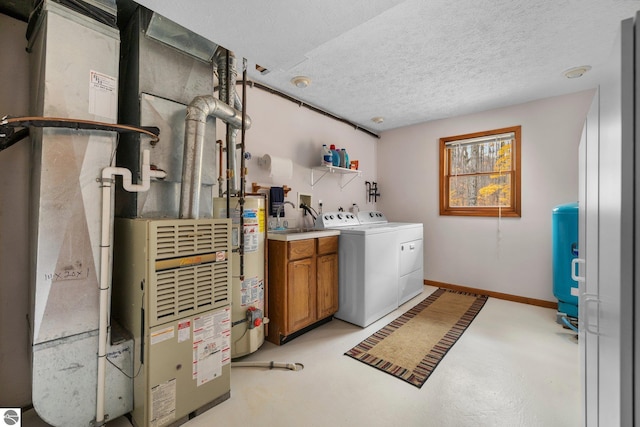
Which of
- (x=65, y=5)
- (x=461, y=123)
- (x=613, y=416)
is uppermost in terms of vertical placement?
(x=461, y=123)

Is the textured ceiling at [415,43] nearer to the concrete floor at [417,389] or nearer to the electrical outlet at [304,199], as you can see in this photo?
the electrical outlet at [304,199]

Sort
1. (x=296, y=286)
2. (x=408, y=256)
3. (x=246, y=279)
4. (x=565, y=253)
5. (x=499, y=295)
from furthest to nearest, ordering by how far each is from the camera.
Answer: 1. (x=499, y=295)
2. (x=408, y=256)
3. (x=565, y=253)
4. (x=296, y=286)
5. (x=246, y=279)

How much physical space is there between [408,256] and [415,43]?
2.42 meters

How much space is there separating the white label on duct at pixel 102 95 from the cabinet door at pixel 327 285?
6.50 ft

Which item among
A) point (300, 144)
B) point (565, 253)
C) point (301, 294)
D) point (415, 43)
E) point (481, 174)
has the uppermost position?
point (415, 43)

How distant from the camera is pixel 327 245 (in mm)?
2814

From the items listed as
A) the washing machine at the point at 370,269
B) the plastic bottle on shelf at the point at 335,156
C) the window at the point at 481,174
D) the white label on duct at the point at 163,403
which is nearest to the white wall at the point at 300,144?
the plastic bottle on shelf at the point at 335,156

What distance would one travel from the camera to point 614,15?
1.86 m

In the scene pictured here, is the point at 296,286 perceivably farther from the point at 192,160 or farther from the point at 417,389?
the point at 192,160

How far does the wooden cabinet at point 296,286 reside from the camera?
2.42 metres

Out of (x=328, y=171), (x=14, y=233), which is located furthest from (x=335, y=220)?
(x=14, y=233)

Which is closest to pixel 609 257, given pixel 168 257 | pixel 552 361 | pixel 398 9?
pixel 168 257

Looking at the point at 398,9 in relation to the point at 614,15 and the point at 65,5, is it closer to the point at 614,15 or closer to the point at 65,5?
the point at 614,15

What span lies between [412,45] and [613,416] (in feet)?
8.07
